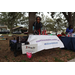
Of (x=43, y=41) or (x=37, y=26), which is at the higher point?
(x=37, y=26)

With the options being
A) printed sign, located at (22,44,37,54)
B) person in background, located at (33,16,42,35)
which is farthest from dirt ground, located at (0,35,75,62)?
person in background, located at (33,16,42,35)

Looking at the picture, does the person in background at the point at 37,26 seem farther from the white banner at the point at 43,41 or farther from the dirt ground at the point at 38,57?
the dirt ground at the point at 38,57

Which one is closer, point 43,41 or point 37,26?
point 43,41

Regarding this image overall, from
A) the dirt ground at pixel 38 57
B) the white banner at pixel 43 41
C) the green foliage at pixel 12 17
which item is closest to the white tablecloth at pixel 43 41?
the white banner at pixel 43 41

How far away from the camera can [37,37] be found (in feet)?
12.2

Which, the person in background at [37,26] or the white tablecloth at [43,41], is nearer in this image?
the white tablecloth at [43,41]

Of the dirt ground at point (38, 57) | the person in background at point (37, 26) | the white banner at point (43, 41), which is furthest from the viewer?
the person in background at point (37, 26)

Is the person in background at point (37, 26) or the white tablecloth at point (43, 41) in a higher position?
the person in background at point (37, 26)

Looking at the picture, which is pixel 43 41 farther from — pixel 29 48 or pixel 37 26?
pixel 37 26

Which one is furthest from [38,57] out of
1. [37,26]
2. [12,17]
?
[12,17]

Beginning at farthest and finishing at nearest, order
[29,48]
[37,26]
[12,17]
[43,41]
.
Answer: [12,17], [37,26], [43,41], [29,48]

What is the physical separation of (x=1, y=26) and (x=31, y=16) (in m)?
43.8

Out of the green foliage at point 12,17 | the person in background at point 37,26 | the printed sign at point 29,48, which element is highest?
the green foliage at point 12,17

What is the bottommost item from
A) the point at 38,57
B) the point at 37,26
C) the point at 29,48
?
the point at 38,57
